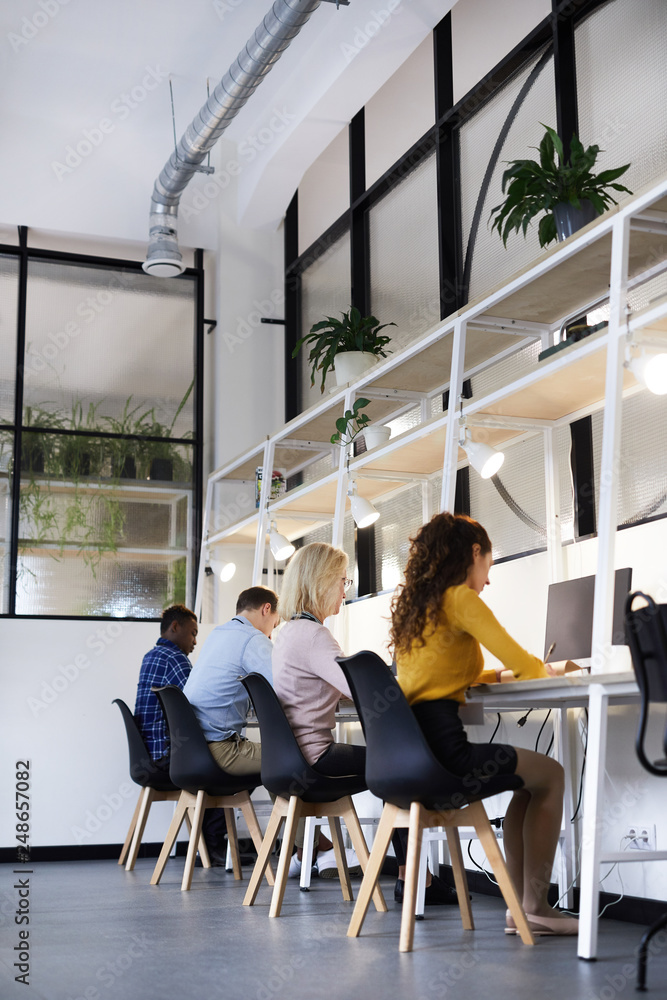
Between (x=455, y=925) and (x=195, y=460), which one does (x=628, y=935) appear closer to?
(x=455, y=925)

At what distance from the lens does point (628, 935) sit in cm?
273

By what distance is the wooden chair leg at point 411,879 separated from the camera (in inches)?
97.3

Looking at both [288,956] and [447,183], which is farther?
[447,183]

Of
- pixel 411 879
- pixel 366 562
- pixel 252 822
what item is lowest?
pixel 252 822

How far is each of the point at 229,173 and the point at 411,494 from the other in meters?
3.05

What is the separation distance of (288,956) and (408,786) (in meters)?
0.50

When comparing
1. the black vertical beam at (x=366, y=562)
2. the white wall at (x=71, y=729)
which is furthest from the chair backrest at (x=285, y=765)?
the white wall at (x=71, y=729)

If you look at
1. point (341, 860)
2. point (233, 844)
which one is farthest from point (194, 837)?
point (341, 860)

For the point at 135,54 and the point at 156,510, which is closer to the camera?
the point at 135,54

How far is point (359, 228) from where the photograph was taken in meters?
5.83

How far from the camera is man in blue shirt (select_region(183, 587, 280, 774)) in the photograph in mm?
3863

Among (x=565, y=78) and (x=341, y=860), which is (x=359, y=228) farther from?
(x=341, y=860)

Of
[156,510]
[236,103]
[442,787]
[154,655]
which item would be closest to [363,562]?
→ [154,655]

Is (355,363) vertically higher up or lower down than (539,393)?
higher up
